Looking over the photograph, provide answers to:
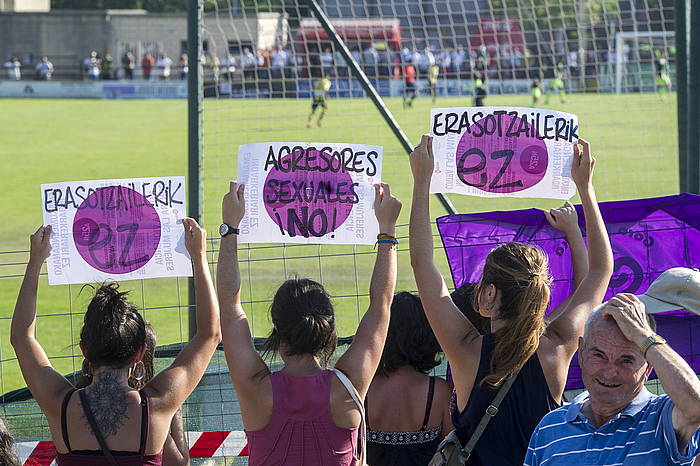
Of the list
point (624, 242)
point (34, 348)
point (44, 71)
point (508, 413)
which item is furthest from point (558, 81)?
point (44, 71)

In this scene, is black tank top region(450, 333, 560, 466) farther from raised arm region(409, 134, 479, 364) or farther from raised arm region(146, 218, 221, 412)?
raised arm region(146, 218, 221, 412)

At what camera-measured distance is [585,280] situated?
11.6 feet

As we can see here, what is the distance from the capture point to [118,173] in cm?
1936

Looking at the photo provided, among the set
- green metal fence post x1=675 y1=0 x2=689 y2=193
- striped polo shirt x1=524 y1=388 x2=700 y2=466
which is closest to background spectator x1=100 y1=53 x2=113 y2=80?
green metal fence post x1=675 y1=0 x2=689 y2=193

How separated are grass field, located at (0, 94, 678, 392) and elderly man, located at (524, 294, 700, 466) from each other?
2.16 metres

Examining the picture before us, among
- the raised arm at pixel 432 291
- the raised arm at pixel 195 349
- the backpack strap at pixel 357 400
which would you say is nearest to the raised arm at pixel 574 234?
the raised arm at pixel 432 291

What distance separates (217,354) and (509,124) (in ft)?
9.89

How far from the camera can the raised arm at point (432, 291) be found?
10.7 ft

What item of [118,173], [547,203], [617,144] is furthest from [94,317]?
[617,144]

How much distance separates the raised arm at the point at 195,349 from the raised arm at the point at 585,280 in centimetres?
113

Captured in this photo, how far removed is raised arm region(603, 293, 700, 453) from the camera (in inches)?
101

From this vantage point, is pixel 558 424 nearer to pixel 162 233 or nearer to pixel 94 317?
pixel 94 317

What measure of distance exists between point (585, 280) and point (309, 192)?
1.22 meters

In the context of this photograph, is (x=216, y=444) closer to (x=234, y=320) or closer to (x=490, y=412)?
(x=234, y=320)
